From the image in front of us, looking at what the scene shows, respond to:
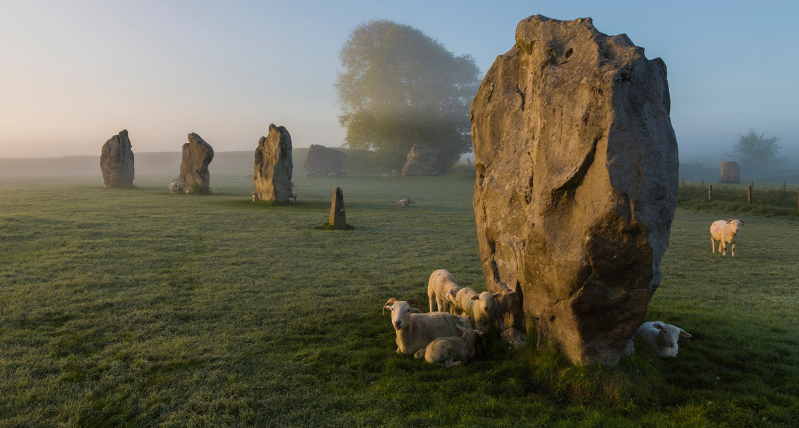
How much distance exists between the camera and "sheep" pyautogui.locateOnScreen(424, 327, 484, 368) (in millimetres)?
5355

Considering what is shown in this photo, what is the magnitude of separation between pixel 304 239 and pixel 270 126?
1154 cm

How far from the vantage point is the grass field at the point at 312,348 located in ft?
14.2

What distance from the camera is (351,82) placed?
2338 inches

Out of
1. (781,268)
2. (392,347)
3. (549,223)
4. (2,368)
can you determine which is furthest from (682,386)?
(781,268)

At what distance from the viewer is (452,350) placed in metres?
5.40

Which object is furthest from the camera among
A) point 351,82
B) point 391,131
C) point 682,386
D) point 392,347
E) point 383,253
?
point 351,82

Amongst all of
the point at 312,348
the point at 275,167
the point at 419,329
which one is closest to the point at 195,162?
the point at 275,167

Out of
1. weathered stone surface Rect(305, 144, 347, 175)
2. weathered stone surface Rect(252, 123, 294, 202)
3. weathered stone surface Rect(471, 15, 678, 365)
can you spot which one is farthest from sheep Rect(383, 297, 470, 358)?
weathered stone surface Rect(305, 144, 347, 175)

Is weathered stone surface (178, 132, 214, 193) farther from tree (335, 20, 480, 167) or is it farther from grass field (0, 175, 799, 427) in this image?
tree (335, 20, 480, 167)

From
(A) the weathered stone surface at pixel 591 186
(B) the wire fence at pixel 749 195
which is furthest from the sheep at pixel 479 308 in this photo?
(B) the wire fence at pixel 749 195

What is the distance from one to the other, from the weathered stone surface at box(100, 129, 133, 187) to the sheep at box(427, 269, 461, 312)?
29.8 meters

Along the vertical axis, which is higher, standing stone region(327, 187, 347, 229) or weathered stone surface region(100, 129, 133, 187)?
weathered stone surface region(100, 129, 133, 187)

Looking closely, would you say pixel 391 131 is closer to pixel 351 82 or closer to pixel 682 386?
pixel 351 82

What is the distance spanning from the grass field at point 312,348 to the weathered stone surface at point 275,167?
398 inches
